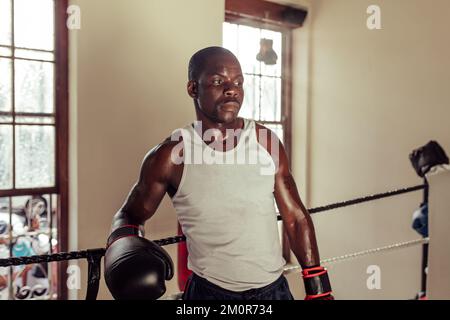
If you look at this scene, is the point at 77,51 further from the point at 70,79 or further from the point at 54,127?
the point at 54,127

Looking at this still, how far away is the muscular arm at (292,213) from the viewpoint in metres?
1.23

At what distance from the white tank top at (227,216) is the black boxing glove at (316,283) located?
4.6 inches

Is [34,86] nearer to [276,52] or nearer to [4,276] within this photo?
[4,276]

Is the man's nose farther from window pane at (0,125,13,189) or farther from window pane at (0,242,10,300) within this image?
window pane at (0,242,10,300)

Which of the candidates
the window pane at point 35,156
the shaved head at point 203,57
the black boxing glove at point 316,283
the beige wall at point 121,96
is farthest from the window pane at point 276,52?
the black boxing glove at point 316,283

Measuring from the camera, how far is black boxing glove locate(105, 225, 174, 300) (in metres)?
0.92

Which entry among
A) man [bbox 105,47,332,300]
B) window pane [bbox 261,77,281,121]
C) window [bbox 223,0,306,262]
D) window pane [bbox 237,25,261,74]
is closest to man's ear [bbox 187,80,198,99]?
man [bbox 105,47,332,300]

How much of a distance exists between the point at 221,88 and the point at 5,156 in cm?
162

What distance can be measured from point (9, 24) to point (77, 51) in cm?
34

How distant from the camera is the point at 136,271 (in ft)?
3.02

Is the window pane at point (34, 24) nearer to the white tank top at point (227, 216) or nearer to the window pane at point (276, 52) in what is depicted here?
the window pane at point (276, 52)

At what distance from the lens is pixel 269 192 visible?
117cm
